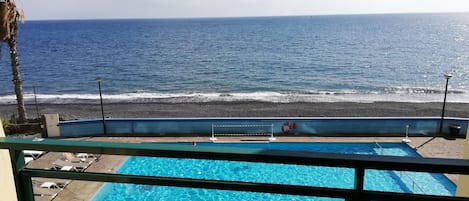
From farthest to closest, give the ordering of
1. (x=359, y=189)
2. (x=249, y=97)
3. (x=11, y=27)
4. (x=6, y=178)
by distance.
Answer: (x=249, y=97) → (x=11, y=27) → (x=6, y=178) → (x=359, y=189)

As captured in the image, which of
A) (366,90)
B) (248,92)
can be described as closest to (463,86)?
(366,90)

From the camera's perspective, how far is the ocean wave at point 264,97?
3206 cm

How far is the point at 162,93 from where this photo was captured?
3659cm

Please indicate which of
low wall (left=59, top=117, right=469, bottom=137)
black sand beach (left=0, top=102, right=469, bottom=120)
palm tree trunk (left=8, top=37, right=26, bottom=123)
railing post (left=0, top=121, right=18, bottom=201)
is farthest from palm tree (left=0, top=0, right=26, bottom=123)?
railing post (left=0, top=121, right=18, bottom=201)

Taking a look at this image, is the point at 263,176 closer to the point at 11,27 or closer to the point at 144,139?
the point at 144,139

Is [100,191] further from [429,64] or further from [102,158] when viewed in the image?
[429,64]

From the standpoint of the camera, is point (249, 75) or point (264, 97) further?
point (249, 75)

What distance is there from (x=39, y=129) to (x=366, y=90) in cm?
2828

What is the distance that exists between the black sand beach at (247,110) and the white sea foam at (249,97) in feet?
6.72

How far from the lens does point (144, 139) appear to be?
1792cm

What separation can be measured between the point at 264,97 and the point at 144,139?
1718 centimetres

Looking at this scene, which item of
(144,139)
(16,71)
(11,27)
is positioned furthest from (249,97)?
(11,27)

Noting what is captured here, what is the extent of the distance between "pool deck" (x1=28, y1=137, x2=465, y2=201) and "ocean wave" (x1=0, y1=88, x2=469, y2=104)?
1376 centimetres

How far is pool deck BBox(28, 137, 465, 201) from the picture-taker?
39.8 feet
